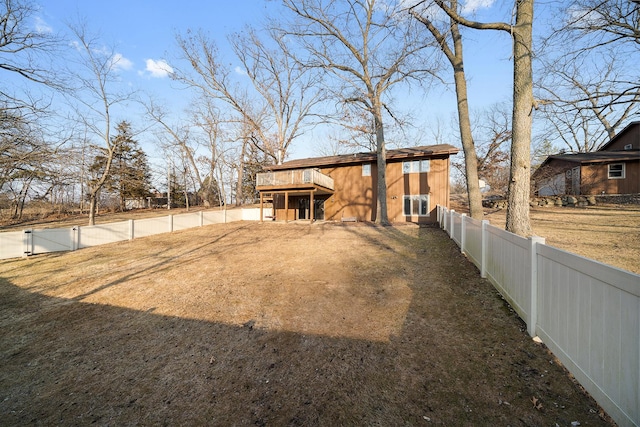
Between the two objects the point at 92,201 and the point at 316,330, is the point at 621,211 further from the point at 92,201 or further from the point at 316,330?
the point at 92,201

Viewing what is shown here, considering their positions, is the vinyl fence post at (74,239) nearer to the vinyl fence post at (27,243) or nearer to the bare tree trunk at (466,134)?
the vinyl fence post at (27,243)

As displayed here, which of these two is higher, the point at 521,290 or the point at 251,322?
the point at 521,290

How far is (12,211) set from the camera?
22234 millimetres

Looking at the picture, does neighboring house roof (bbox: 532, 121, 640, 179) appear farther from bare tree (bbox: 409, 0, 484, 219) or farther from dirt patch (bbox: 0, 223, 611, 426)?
dirt patch (bbox: 0, 223, 611, 426)

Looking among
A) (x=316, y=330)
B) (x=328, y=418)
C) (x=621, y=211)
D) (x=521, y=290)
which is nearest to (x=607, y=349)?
(x=521, y=290)

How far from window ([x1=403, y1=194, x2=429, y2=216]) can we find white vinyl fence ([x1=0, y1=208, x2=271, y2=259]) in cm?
1453

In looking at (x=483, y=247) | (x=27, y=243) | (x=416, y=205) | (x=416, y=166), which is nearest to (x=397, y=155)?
(x=416, y=166)

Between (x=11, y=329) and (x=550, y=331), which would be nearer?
(x=550, y=331)

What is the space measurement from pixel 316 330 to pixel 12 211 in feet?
105

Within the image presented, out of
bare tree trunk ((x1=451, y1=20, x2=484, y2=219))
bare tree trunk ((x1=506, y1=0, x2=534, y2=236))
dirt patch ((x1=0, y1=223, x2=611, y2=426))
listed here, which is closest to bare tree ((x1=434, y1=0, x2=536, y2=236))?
bare tree trunk ((x1=506, y1=0, x2=534, y2=236))

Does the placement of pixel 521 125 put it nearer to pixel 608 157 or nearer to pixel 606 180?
pixel 608 157

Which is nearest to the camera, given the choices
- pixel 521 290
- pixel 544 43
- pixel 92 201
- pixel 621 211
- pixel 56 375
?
pixel 56 375

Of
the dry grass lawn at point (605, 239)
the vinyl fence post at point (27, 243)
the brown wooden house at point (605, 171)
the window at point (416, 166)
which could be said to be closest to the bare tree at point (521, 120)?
the dry grass lawn at point (605, 239)

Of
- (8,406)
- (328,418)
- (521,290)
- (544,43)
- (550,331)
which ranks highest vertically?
(544,43)
